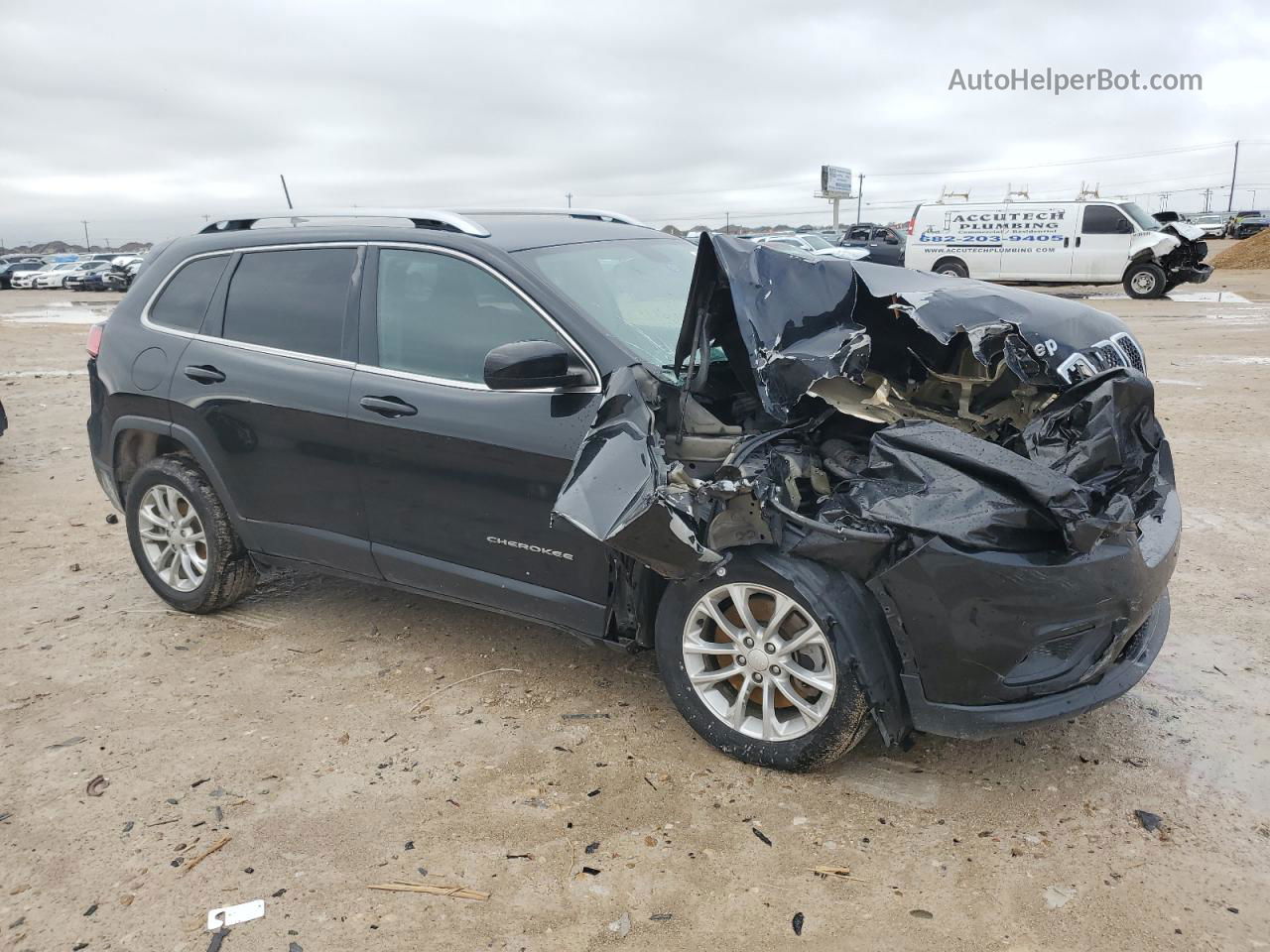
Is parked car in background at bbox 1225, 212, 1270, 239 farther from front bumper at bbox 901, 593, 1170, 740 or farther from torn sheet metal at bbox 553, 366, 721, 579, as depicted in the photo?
torn sheet metal at bbox 553, 366, 721, 579

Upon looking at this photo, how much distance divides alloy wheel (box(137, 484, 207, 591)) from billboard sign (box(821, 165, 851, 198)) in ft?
157

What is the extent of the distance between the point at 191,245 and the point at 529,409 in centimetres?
230

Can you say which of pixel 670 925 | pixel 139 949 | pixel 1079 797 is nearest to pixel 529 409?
pixel 670 925

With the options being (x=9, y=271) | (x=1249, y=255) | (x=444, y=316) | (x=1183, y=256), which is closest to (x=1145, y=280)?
(x=1183, y=256)

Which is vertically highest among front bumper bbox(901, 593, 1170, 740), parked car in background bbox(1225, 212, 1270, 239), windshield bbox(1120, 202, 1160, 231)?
parked car in background bbox(1225, 212, 1270, 239)

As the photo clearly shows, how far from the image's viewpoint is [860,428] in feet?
10.8

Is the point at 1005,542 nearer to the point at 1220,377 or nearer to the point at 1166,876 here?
the point at 1166,876

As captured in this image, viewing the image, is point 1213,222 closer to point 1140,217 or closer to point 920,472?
point 1140,217

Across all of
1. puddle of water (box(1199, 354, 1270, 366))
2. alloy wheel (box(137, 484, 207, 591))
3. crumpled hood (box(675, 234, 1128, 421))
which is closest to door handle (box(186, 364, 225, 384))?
alloy wheel (box(137, 484, 207, 591))

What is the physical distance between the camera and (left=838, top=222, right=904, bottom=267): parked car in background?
1020 inches

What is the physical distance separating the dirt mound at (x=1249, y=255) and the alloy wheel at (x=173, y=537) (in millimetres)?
32278

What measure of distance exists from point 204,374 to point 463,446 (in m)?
1.55

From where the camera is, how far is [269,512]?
4.23 m

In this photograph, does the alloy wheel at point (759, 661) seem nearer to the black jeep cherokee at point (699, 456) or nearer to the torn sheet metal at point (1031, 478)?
the black jeep cherokee at point (699, 456)
